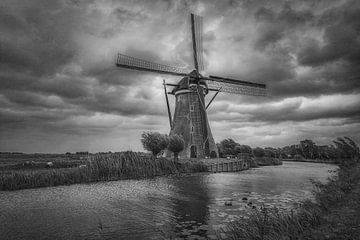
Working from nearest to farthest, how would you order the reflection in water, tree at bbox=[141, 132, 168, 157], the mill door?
the reflection in water, tree at bbox=[141, 132, 168, 157], the mill door

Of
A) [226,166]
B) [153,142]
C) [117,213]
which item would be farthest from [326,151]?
[117,213]

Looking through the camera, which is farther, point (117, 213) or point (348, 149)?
point (348, 149)

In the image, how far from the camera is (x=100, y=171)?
23828 mm

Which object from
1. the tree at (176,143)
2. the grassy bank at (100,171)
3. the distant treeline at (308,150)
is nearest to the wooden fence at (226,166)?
the grassy bank at (100,171)

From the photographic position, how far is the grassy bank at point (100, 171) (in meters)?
18.9

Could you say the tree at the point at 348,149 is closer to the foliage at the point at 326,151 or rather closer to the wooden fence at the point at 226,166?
the foliage at the point at 326,151

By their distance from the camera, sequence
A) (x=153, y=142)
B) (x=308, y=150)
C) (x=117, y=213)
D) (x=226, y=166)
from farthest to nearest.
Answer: (x=308, y=150)
(x=226, y=166)
(x=153, y=142)
(x=117, y=213)

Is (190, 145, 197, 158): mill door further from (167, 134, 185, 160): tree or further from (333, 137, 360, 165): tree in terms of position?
(333, 137, 360, 165): tree

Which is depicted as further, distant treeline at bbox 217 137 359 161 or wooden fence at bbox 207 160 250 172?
wooden fence at bbox 207 160 250 172

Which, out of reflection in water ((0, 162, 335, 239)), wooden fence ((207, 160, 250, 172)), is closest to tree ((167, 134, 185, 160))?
wooden fence ((207, 160, 250, 172))

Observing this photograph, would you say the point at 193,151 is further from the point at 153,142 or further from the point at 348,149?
the point at 348,149

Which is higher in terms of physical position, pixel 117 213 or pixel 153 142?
pixel 153 142

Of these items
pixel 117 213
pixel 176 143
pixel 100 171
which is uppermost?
pixel 176 143

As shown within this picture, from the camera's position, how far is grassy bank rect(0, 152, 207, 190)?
18878mm
